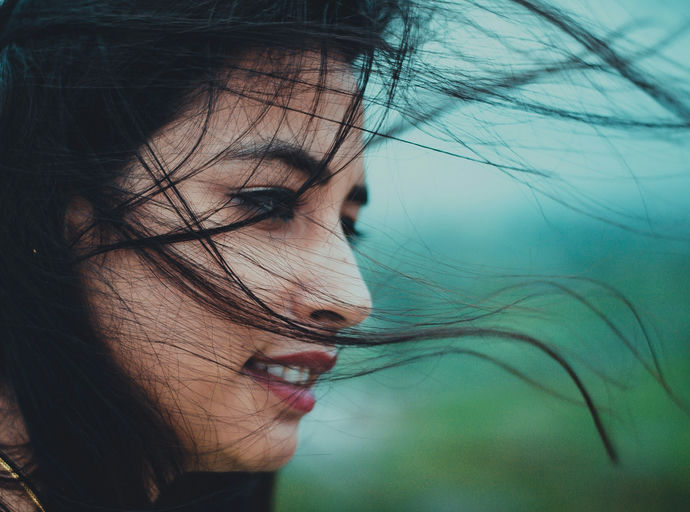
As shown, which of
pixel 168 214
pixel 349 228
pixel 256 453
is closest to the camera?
pixel 168 214

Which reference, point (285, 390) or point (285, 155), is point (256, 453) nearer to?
point (285, 390)

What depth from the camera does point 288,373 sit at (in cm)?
60

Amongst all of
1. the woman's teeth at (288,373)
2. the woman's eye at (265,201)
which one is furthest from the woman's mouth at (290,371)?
the woman's eye at (265,201)

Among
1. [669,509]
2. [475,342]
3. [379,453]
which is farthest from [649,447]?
[475,342]

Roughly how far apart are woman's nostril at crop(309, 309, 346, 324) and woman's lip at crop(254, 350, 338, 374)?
Result: 0.05 m

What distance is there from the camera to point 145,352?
532 mm

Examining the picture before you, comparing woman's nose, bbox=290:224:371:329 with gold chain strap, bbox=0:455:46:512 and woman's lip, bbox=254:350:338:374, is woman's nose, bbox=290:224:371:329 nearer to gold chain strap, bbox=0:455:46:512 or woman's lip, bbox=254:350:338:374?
woman's lip, bbox=254:350:338:374

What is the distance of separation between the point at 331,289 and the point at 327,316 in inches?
1.2

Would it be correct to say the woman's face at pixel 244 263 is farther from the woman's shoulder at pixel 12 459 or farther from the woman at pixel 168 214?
the woman's shoulder at pixel 12 459

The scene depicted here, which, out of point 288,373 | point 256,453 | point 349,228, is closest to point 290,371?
point 288,373

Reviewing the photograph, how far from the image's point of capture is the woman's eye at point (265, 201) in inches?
20.5

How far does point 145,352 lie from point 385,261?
29cm

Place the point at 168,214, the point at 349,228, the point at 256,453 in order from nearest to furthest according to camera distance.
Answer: the point at 168,214, the point at 256,453, the point at 349,228

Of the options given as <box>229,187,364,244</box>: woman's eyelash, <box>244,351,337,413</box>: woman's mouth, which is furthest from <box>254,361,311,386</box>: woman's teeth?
<box>229,187,364,244</box>: woman's eyelash
